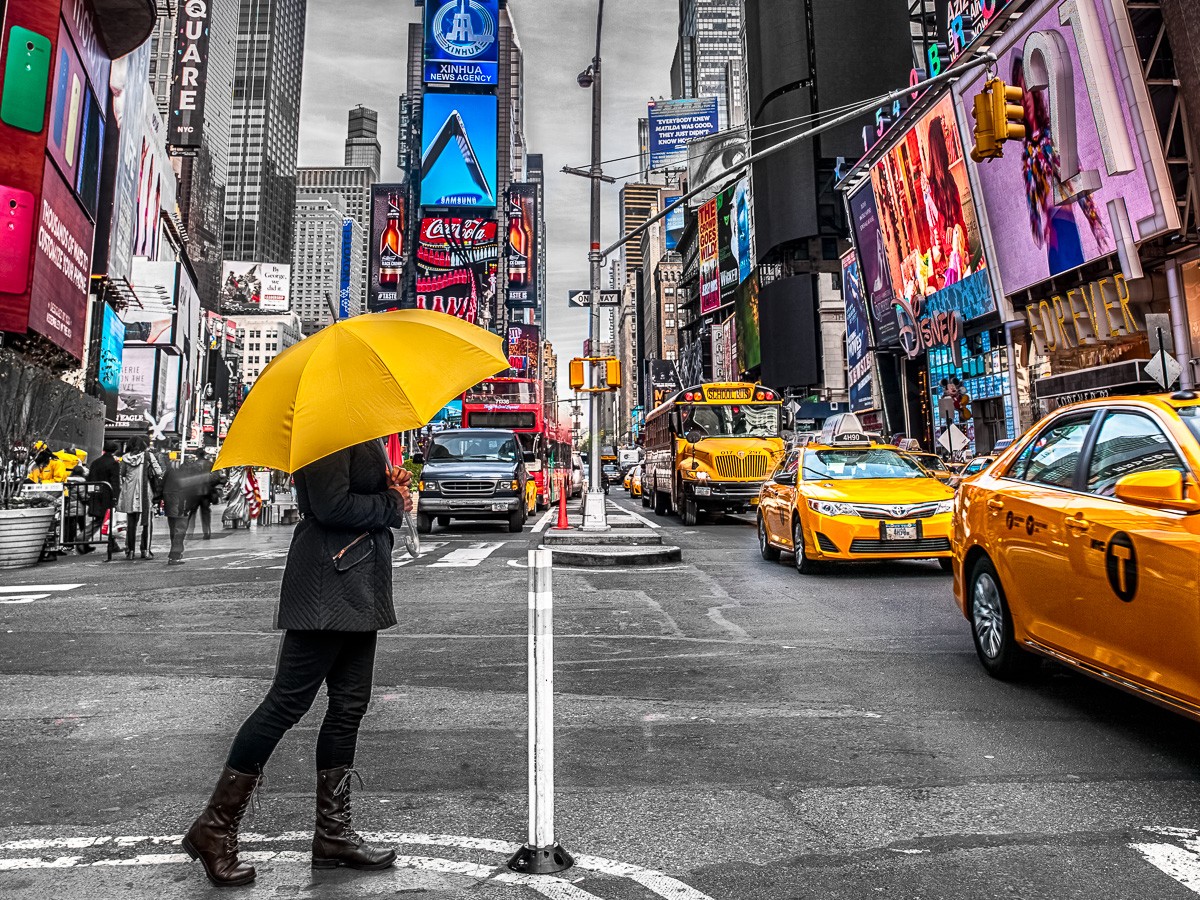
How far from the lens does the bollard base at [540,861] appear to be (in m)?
3.14

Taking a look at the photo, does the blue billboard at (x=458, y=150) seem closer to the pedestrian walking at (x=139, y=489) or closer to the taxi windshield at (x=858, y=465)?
the pedestrian walking at (x=139, y=489)

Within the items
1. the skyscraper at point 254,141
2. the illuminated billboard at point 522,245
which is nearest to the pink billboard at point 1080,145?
the illuminated billboard at point 522,245

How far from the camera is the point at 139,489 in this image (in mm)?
15047

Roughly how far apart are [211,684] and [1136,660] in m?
5.32

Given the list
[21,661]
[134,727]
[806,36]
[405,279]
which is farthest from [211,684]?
[405,279]

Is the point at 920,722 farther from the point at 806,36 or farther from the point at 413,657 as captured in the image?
the point at 806,36

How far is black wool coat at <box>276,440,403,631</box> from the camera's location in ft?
10.5

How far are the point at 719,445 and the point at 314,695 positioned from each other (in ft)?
63.7

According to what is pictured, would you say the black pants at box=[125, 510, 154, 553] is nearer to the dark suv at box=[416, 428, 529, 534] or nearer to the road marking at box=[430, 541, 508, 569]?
the road marking at box=[430, 541, 508, 569]

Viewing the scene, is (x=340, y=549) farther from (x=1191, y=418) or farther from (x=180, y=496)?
(x=180, y=496)

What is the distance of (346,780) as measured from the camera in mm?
3312

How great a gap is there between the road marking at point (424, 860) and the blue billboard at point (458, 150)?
84.8 metres

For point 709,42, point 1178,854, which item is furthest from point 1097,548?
point 709,42

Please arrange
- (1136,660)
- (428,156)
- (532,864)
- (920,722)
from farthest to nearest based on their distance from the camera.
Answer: (428,156)
(920,722)
(1136,660)
(532,864)
